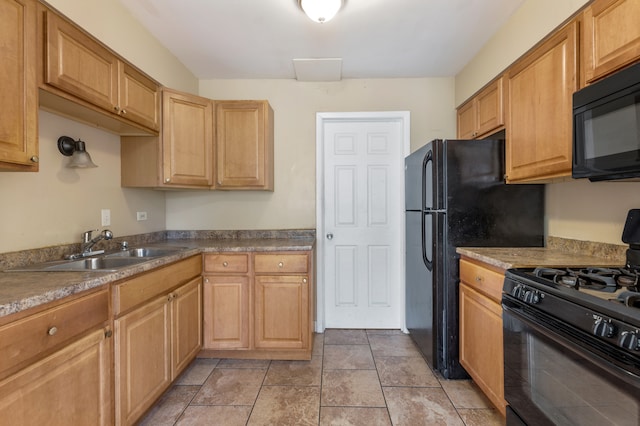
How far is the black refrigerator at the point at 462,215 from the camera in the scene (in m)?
1.98

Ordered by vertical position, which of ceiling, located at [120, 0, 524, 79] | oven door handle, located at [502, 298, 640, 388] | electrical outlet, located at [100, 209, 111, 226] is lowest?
oven door handle, located at [502, 298, 640, 388]

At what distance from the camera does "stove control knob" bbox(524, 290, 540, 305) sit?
1203 millimetres

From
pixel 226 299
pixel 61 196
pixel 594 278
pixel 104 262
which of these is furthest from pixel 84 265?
pixel 594 278

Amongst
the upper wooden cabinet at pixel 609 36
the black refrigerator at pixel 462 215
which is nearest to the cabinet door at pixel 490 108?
the black refrigerator at pixel 462 215

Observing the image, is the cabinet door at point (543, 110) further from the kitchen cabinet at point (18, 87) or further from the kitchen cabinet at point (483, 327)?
the kitchen cabinet at point (18, 87)

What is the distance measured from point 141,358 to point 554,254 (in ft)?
7.88

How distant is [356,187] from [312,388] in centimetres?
179

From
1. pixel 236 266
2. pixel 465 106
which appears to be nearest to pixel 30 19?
pixel 236 266

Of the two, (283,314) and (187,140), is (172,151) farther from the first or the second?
(283,314)

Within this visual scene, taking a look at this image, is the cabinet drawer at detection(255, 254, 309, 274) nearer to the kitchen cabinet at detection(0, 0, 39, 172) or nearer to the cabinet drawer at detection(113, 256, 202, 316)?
the cabinet drawer at detection(113, 256, 202, 316)

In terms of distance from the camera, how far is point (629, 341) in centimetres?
85

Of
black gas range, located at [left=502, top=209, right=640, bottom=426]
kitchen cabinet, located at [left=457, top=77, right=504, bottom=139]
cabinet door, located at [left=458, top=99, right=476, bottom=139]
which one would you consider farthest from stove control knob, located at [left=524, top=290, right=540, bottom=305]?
cabinet door, located at [left=458, top=99, right=476, bottom=139]

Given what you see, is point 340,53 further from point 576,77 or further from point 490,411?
point 490,411

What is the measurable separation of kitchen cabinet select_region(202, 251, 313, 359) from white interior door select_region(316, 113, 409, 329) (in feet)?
2.33
